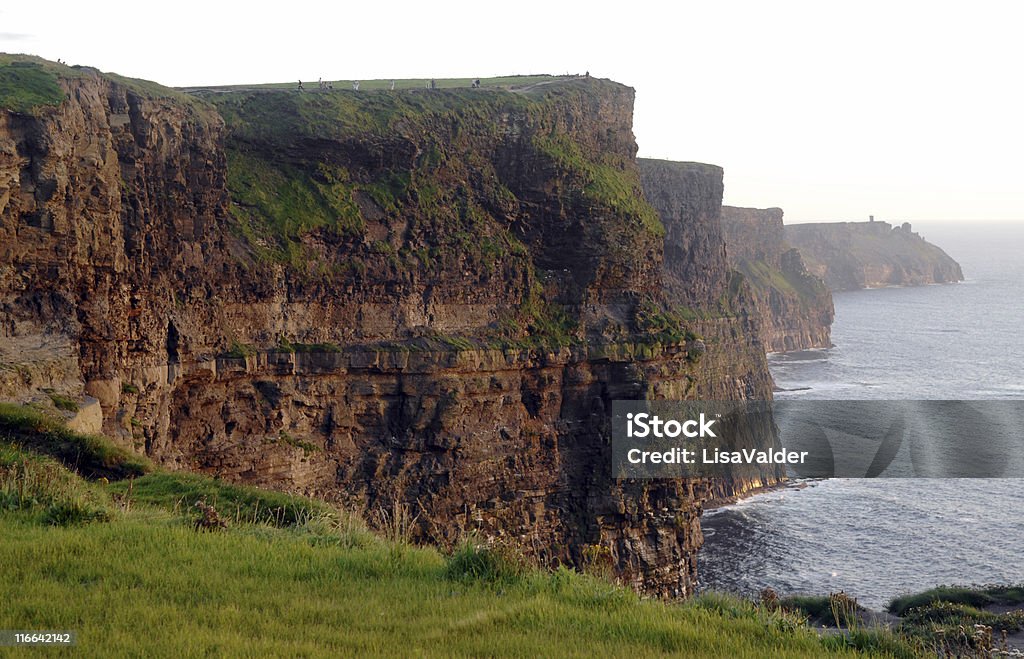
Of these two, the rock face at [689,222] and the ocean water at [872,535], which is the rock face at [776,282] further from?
the rock face at [689,222]

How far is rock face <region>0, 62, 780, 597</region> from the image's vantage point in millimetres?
32469

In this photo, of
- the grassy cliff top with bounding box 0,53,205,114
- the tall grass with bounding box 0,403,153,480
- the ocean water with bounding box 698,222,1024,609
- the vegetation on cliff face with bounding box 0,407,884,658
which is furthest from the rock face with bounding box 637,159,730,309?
the vegetation on cliff face with bounding box 0,407,884,658

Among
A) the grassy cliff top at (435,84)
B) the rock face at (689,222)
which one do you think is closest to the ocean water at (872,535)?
the rock face at (689,222)

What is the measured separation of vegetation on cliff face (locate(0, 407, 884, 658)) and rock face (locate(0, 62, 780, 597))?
16315 millimetres

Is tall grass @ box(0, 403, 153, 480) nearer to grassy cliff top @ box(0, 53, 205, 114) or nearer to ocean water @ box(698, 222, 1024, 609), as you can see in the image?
grassy cliff top @ box(0, 53, 205, 114)

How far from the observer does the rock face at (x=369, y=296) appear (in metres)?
32.5

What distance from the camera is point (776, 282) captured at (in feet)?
515

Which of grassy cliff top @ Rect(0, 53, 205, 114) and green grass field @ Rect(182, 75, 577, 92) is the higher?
green grass field @ Rect(182, 75, 577, 92)

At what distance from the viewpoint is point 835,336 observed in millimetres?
184875

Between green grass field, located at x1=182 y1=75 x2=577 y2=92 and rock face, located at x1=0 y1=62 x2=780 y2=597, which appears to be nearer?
rock face, located at x1=0 y1=62 x2=780 y2=597

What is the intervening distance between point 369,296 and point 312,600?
31.2 meters

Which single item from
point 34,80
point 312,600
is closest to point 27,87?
point 34,80

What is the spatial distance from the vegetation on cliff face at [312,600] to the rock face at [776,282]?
137 meters

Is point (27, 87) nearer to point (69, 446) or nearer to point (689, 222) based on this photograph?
point (69, 446)
